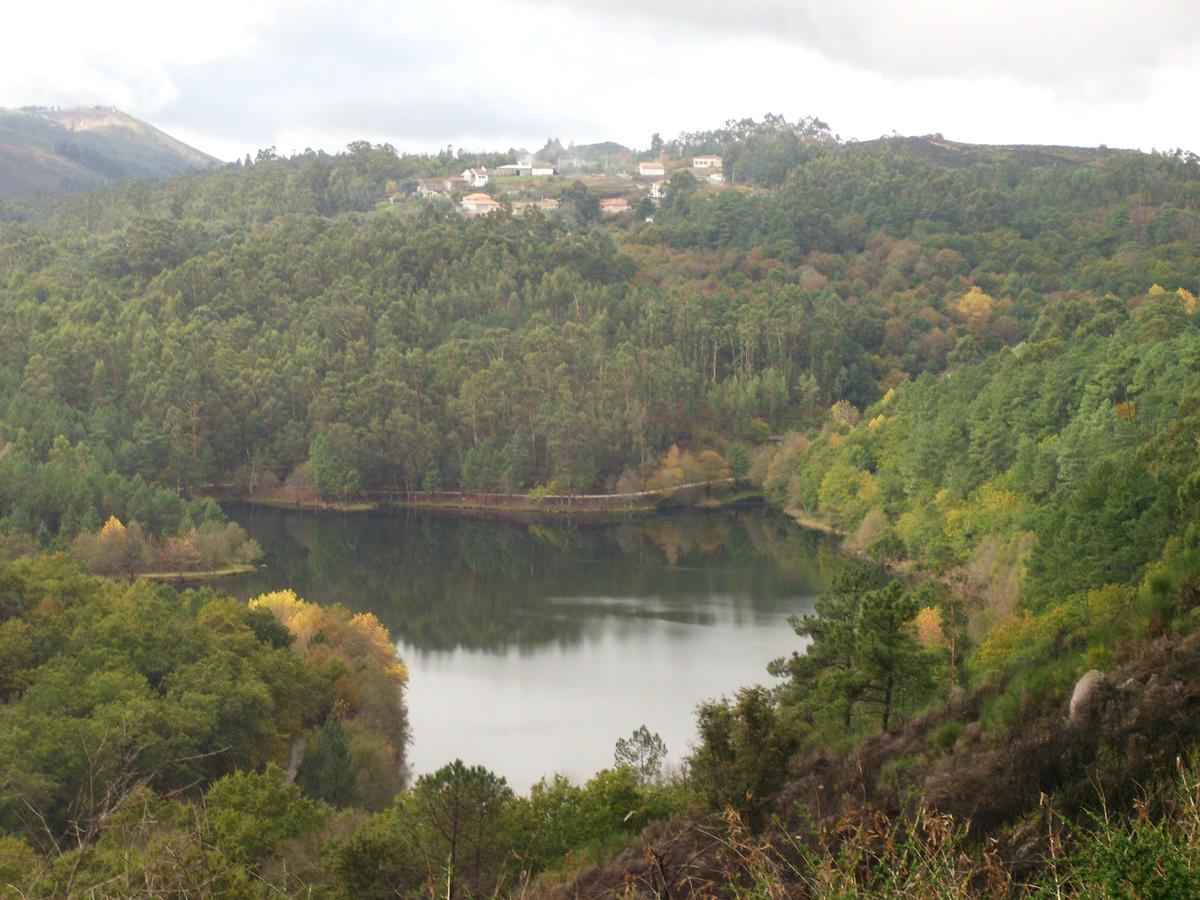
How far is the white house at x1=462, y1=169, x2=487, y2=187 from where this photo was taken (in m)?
91.8

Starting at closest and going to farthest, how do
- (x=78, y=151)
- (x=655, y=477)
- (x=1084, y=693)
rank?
(x=1084, y=693) → (x=655, y=477) → (x=78, y=151)

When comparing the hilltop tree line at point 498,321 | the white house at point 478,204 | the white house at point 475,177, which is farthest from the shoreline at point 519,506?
the white house at point 475,177

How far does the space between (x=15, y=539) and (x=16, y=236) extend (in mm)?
43624

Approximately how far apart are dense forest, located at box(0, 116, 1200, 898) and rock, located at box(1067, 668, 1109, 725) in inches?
1.3

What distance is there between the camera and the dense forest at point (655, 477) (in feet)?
32.3

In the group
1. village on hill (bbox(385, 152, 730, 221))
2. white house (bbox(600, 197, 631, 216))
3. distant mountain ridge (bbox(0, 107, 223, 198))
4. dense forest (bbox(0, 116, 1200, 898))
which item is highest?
distant mountain ridge (bbox(0, 107, 223, 198))

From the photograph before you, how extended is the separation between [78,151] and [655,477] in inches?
4355

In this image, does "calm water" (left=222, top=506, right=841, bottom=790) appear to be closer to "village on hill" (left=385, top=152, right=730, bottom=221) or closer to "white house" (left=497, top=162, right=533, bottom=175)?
"village on hill" (left=385, top=152, right=730, bottom=221)

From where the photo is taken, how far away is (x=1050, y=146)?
104m

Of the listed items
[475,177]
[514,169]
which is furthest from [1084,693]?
[514,169]

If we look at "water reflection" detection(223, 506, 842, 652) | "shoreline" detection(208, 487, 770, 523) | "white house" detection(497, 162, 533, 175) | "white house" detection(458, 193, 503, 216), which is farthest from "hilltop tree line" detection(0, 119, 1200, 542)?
"white house" detection(497, 162, 533, 175)

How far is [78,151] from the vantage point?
140 meters

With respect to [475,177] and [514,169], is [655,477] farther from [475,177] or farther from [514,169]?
[514,169]

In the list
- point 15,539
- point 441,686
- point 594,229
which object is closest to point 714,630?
point 441,686
